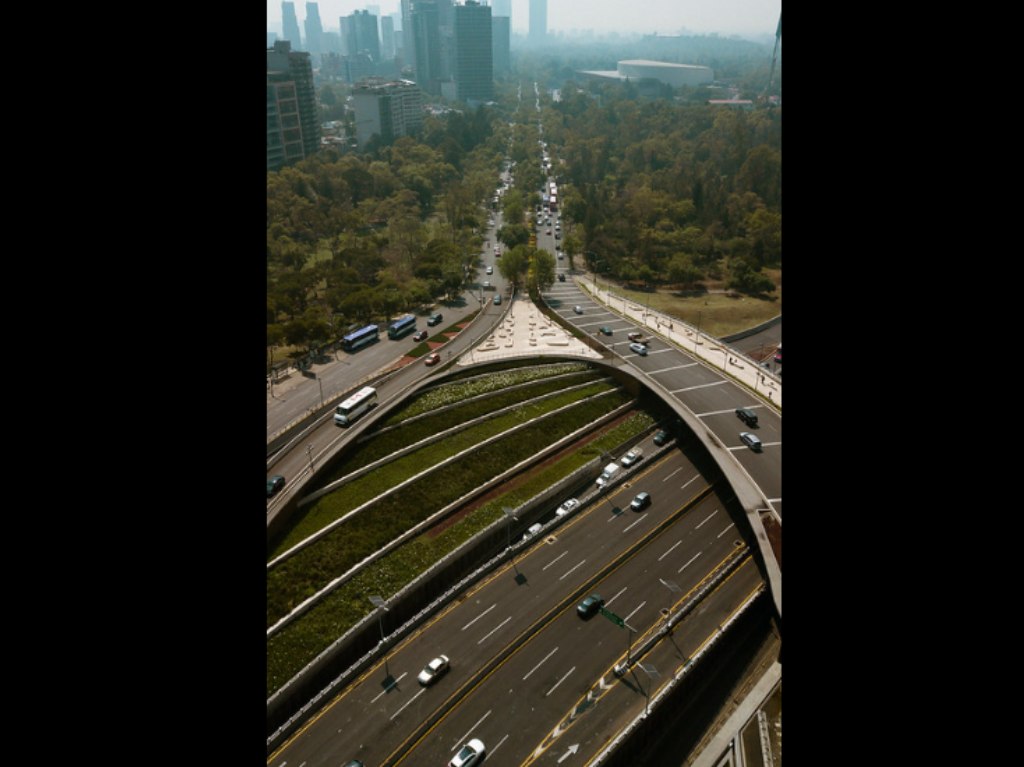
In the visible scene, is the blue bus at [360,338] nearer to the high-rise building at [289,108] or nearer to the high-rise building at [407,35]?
the high-rise building at [289,108]

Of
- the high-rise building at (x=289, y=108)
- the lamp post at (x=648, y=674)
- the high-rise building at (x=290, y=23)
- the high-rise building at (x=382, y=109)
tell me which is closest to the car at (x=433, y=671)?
the lamp post at (x=648, y=674)

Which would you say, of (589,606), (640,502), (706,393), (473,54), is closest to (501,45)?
(473,54)

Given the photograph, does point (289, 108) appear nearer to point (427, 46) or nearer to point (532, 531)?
point (532, 531)

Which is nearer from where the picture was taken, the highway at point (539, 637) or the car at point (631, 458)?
the highway at point (539, 637)

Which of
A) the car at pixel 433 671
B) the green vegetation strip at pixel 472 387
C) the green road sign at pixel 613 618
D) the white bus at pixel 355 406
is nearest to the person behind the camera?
the car at pixel 433 671
